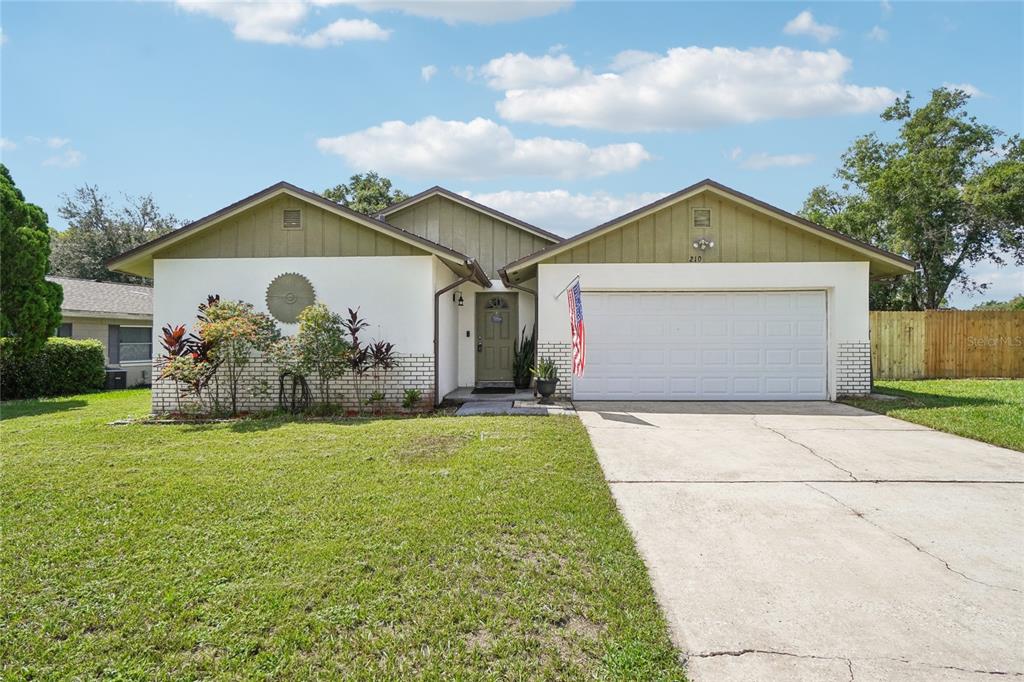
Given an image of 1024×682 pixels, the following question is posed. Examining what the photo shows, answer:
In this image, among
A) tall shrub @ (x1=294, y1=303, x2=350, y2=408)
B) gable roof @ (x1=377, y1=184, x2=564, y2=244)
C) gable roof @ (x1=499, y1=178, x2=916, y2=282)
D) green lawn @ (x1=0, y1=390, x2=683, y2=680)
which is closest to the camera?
green lawn @ (x1=0, y1=390, x2=683, y2=680)

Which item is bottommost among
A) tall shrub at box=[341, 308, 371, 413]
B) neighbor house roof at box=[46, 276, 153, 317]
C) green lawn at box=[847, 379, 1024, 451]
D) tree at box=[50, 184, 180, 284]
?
green lawn at box=[847, 379, 1024, 451]

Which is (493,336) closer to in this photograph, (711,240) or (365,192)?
(711,240)

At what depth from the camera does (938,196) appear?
1928 cm

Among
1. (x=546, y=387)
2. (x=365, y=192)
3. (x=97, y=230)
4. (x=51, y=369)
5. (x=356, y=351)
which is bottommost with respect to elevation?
(x=546, y=387)

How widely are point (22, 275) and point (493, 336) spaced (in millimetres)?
10386

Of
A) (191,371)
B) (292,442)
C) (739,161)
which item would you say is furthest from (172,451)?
(739,161)

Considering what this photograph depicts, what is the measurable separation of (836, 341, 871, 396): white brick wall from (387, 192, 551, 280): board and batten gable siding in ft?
22.0

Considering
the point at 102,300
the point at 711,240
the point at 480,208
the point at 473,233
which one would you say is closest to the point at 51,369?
the point at 102,300

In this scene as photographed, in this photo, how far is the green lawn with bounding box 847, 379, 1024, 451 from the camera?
7203mm

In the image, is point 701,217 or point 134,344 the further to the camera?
point 134,344

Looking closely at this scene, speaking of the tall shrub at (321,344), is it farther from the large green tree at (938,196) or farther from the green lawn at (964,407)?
the large green tree at (938,196)

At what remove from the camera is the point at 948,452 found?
628 centimetres

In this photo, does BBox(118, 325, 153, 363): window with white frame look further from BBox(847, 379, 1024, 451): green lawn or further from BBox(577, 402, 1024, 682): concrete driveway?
BBox(847, 379, 1024, 451): green lawn

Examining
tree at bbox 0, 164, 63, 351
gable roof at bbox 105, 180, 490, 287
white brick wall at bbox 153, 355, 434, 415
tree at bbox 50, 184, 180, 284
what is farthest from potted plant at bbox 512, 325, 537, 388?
tree at bbox 50, 184, 180, 284
